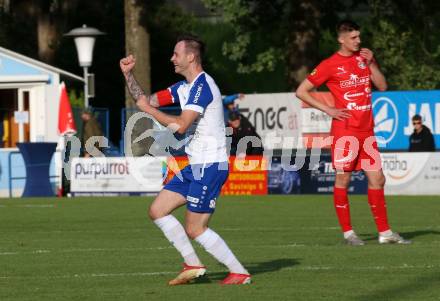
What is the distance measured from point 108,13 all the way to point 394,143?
1039 inches

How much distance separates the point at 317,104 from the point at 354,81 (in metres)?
0.56

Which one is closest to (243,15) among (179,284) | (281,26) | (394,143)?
(281,26)

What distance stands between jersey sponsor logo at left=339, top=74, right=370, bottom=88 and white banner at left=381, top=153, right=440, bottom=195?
41.9ft

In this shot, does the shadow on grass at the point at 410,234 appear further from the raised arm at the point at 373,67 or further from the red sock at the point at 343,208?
the raised arm at the point at 373,67

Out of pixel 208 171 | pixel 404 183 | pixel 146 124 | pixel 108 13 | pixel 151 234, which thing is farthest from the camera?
pixel 108 13

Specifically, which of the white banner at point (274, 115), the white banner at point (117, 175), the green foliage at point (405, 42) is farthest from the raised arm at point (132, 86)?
the green foliage at point (405, 42)

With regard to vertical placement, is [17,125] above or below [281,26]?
below

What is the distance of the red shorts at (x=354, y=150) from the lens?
14211 mm

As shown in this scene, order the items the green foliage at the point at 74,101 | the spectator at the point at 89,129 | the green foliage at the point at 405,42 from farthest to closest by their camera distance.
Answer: the green foliage at the point at 74,101
the green foliage at the point at 405,42
the spectator at the point at 89,129

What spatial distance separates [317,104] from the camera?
1401 centimetres

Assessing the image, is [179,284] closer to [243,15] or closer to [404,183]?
[404,183]

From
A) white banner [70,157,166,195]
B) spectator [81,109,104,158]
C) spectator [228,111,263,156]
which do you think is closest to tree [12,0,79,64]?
spectator [81,109,104,158]

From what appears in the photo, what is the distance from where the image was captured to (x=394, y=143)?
32.4m

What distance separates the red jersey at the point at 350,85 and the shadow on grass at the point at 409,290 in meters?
3.45
